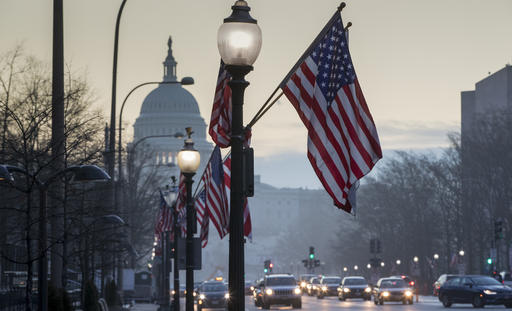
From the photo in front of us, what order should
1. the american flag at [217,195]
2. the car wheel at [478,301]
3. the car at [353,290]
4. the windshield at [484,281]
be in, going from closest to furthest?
the american flag at [217,195]
the car wheel at [478,301]
the windshield at [484,281]
the car at [353,290]

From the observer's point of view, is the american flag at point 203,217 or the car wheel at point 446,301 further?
the car wheel at point 446,301

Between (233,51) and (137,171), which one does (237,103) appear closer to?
(233,51)

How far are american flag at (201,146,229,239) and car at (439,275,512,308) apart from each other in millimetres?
27845

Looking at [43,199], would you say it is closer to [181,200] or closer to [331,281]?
[181,200]

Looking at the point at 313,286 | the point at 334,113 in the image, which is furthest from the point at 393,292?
the point at 334,113

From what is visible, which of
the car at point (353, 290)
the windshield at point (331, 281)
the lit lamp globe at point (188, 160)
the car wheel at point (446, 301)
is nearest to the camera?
the lit lamp globe at point (188, 160)

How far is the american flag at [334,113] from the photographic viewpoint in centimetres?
1495

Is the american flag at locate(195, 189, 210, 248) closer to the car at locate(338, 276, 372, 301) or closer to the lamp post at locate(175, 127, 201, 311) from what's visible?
the lamp post at locate(175, 127, 201, 311)

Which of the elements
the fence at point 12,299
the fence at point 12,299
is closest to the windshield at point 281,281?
the fence at point 12,299

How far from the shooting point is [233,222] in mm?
13633

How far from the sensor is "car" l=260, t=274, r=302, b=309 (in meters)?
58.8

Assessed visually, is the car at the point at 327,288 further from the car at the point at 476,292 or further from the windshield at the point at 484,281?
the windshield at the point at 484,281

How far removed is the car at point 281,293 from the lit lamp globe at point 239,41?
151 ft

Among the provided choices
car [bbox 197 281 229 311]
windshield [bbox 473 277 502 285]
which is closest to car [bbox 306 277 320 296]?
car [bbox 197 281 229 311]
